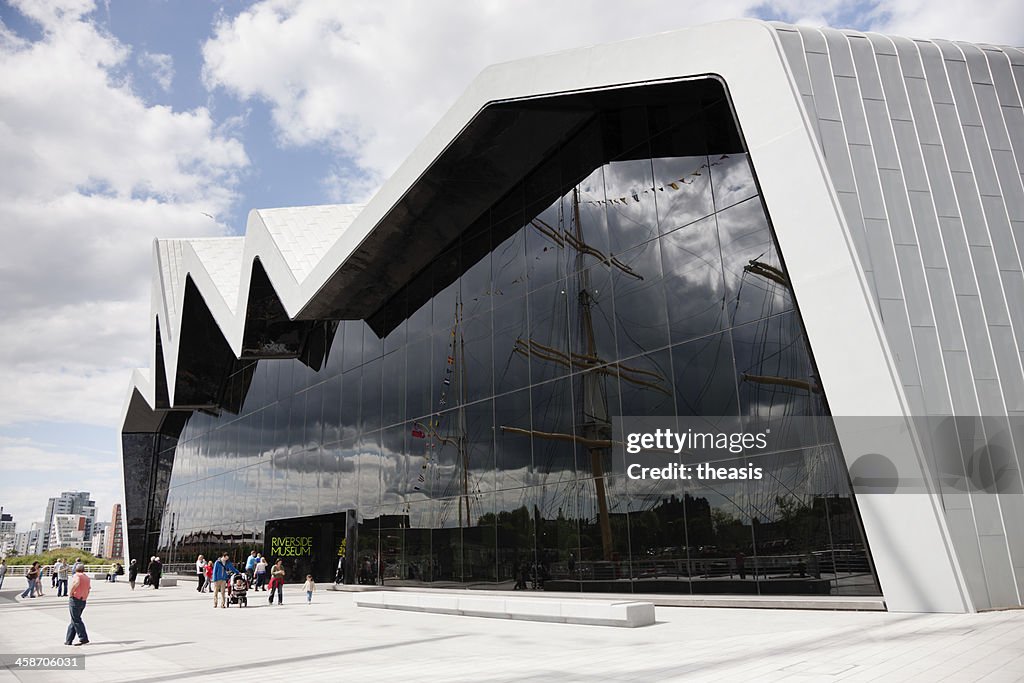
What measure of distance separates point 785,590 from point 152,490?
3923 cm

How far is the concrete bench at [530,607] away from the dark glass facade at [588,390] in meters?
2.51

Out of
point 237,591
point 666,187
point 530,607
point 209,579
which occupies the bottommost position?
point 530,607

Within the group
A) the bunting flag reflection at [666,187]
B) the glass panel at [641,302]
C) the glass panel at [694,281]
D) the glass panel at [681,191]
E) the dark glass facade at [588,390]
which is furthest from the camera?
the glass panel at [641,302]

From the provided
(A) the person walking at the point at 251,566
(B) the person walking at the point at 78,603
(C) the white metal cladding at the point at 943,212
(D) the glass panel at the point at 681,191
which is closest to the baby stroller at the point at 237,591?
(A) the person walking at the point at 251,566

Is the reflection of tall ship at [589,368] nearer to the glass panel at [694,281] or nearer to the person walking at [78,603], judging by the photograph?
the glass panel at [694,281]

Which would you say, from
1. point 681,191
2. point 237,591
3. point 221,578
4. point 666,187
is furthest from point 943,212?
point 221,578

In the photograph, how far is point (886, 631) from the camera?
8.70 meters

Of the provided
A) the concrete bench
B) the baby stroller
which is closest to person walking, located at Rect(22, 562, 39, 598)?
the baby stroller

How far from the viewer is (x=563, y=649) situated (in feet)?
29.3

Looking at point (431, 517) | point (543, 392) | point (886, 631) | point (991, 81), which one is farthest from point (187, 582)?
point (991, 81)

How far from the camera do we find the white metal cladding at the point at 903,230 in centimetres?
1062

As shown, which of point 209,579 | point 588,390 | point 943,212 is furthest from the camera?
point 209,579

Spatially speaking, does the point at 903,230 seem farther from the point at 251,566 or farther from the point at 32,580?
the point at 32,580

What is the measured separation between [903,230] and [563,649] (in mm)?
8542
